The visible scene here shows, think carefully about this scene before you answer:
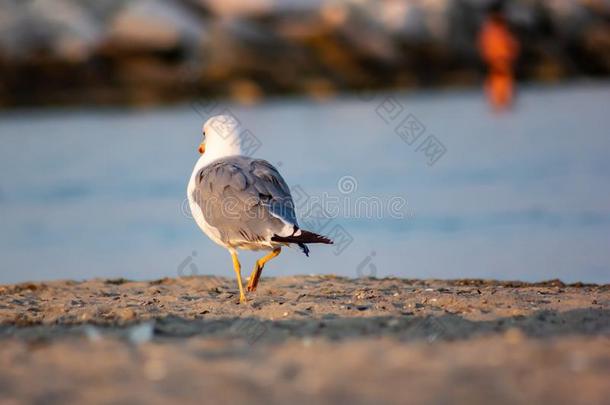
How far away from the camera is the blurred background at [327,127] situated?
9586 mm

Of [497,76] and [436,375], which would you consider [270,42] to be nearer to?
[497,76]

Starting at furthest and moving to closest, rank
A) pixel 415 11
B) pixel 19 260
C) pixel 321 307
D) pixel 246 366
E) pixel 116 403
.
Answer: pixel 415 11 < pixel 19 260 < pixel 321 307 < pixel 246 366 < pixel 116 403

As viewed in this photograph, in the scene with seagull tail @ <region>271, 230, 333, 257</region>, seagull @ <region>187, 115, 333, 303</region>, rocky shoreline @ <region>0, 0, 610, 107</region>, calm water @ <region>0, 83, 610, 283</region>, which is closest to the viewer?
seagull tail @ <region>271, 230, 333, 257</region>

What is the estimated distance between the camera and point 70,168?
50.3ft

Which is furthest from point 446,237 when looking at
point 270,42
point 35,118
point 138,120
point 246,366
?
point 270,42

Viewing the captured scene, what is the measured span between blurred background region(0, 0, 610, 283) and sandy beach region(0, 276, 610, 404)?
5.73ft

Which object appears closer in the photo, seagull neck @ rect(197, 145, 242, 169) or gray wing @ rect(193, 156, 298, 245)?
gray wing @ rect(193, 156, 298, 245)

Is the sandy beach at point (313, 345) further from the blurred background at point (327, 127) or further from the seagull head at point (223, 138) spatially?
the blurred background at point (327, 127)

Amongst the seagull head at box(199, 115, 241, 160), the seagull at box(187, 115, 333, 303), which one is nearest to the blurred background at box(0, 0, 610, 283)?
the seagull head at box(199, 115, 241, 160)

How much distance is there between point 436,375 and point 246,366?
0.75 metres

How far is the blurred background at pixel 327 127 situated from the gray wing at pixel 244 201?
139cm

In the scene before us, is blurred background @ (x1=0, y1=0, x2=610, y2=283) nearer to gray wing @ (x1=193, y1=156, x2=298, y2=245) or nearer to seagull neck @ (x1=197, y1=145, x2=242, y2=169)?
seagull neck @ (x1=197, y1=145, x2=242, y2=169)

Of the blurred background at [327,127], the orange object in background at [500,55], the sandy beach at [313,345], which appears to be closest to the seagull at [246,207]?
the sandy beach at [313,345]

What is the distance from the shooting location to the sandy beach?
163 inches
